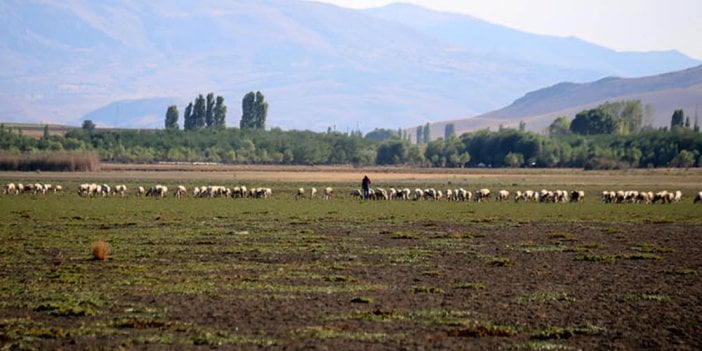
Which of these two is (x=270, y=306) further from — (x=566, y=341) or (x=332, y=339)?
(x=566, y=341)

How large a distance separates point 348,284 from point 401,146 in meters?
143

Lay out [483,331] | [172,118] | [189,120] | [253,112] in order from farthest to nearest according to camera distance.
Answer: [253,112] → [189,120] → [172,118] → [483,331]

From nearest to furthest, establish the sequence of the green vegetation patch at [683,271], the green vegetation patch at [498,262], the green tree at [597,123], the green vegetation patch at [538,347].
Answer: the green vegetation patch at [538,347] < the green vegetation patch at [683,271] < the green vegetation patch at [498,262] < the green tree at [597,123]

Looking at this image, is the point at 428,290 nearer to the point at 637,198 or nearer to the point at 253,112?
the point at 637,198

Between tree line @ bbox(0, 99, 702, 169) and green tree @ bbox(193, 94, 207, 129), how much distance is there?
80cm

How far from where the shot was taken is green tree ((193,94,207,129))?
616 feet

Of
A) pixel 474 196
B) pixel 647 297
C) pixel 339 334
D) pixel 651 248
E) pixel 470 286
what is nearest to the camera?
pixel 339 334

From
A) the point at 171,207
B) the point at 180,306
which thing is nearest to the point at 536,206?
the point at 171,207

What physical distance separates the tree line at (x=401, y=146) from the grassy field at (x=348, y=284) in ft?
323

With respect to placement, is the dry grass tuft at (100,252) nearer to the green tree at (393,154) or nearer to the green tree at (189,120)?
the green tree at (393,154)

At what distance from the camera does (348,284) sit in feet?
72.4

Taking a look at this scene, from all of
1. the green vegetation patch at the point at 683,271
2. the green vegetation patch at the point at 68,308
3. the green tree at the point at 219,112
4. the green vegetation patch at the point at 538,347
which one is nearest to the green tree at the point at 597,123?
the green tree at the point at 219,112

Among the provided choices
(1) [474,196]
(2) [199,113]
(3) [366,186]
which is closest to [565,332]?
(3) [366,186]

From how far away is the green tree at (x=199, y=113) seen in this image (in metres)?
188
